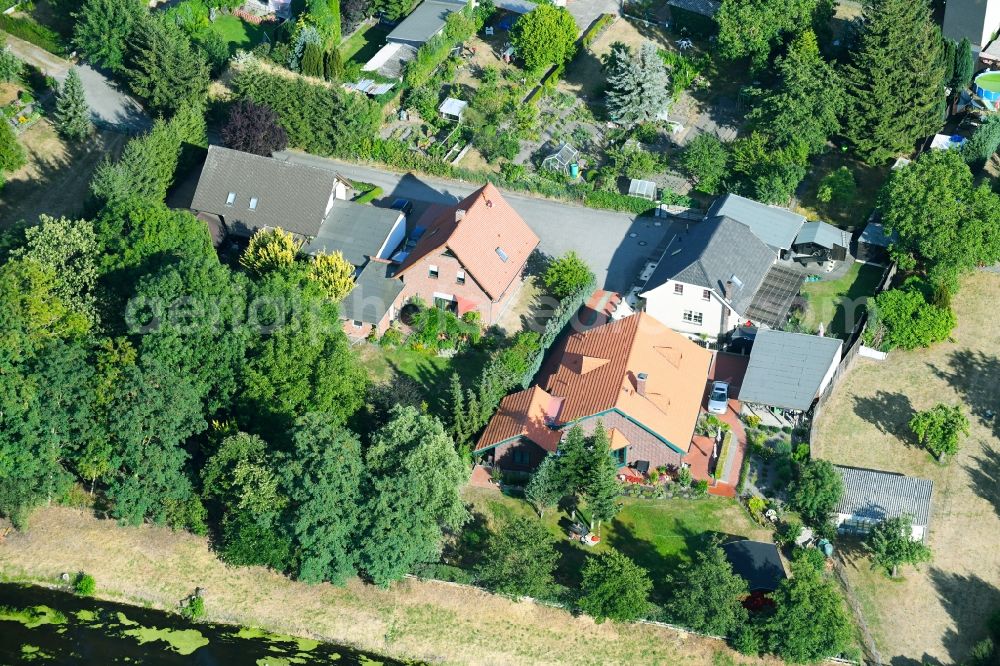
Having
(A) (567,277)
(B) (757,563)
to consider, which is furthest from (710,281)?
(B) (757,563)

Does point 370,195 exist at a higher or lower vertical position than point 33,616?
higher

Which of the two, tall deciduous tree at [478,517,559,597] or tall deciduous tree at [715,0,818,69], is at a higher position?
tall deciduous tree at [715,0,818,69]

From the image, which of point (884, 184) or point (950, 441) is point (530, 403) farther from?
point (884, 184)

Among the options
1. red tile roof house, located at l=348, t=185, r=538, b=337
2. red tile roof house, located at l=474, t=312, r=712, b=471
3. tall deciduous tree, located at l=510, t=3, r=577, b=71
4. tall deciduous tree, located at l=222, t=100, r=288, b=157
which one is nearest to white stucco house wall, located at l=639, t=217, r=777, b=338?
red tile roof house, located at l=474, t=312, r=712, b=471

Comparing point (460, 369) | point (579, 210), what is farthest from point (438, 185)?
point (460, 369)

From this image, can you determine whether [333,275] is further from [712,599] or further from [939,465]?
[939,465]

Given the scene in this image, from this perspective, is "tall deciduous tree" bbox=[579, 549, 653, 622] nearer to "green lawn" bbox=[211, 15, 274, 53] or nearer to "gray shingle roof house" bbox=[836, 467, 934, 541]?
"gray shingle roof house" bbox=[836, 467, 934, 541]

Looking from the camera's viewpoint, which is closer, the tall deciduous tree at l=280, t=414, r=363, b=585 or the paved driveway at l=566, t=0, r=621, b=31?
the tall deciduous tree at l=280, t=414, r=363, b=585
